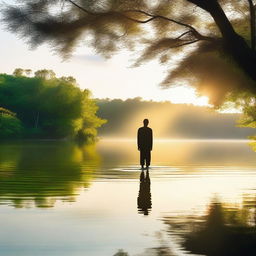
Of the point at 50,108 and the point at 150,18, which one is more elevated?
the point at 50,108

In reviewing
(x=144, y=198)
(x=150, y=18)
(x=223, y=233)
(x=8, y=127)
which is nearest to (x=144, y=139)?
(x=144, y=198)

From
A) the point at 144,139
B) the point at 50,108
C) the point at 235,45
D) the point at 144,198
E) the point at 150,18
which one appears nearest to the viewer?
the point at 235,45

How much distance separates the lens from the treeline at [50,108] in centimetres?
10394

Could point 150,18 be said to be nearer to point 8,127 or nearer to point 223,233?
point 223,233

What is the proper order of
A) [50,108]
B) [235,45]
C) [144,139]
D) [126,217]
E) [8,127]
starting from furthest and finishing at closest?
[50,108] → [8,127] → [144,139] → [126,217] → [235,45]

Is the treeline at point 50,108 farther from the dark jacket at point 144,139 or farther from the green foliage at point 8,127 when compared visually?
the dark jacket at point 144,139

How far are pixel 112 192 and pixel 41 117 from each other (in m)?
96.4

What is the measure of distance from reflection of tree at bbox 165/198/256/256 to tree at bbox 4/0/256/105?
218cm

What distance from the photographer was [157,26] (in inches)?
417

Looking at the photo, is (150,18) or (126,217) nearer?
(150,18)

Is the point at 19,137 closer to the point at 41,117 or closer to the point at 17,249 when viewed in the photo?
the point at 41,117

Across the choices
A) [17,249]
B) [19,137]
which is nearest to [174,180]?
[17,249]

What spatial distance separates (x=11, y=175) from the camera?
19.5 m

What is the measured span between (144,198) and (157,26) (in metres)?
4.02
